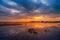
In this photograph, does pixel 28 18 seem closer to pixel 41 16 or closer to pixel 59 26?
pixel 41 16

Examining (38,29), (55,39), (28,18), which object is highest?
(28,18)

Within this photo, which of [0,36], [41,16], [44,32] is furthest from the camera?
[44,32]

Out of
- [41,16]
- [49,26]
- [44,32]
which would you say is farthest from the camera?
[49,26]

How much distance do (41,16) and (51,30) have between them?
2.41 metres

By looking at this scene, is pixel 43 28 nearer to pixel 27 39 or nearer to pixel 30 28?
pixel 30 28

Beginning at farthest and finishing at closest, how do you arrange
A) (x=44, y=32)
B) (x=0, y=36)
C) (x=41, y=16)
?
(x=44, y=32), (x=0, y=36), (x=41, y=16)

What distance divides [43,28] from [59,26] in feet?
3.04

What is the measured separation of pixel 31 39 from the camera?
16.7 ft

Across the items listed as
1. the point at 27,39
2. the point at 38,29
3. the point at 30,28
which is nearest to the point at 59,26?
the point at 38,29

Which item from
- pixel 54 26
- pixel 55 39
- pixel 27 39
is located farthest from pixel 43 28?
pixel 27 39

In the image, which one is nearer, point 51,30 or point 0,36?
point 0,36

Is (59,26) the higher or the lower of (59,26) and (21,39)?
the higher

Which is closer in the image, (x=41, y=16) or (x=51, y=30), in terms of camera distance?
(x=41, y=16)

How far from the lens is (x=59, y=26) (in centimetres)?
630
